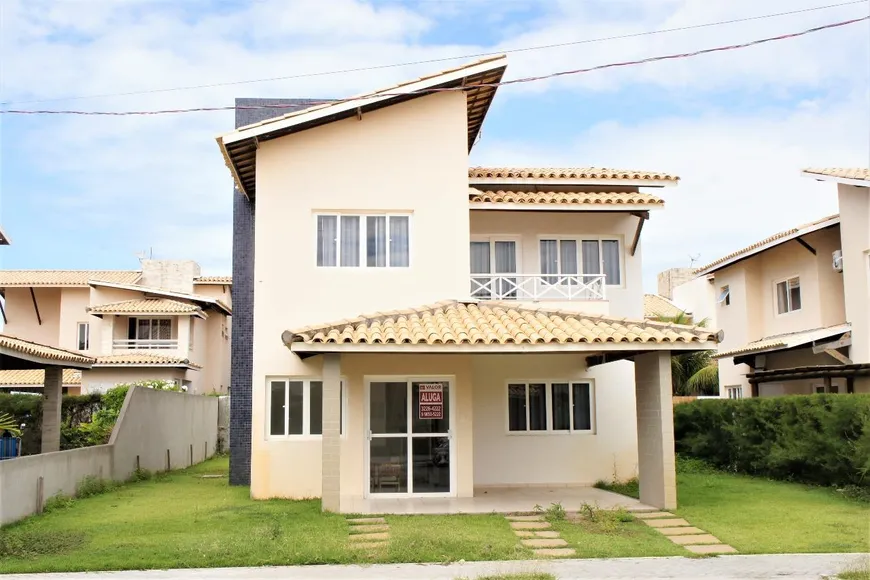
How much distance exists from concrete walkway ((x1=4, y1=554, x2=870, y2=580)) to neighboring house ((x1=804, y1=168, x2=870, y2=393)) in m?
11.3

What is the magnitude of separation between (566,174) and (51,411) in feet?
40.4

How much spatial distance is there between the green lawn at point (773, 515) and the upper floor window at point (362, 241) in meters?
6.44

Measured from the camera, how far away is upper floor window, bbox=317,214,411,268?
17.2 m

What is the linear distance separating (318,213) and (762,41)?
27.7 feet

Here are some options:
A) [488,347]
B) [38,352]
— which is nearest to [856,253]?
[488,347]

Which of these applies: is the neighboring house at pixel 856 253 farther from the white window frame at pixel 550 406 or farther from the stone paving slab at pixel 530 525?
the stone paving slab at pixel 530 525

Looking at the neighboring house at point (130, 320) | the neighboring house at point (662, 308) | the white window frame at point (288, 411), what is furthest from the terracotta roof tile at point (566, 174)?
the neighboring house at point (130, 320)

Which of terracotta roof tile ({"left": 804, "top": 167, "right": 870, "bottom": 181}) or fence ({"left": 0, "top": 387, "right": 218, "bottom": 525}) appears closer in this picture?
A: fence ({"left": 0, "top": 387, "right": 218, "bottom": 525})

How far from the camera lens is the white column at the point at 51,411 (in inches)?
747

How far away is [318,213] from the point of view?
56.7ft

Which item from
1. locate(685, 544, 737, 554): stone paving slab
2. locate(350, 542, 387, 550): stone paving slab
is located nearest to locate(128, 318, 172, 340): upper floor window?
locate(350, 542, 387, 550): stone paving slab

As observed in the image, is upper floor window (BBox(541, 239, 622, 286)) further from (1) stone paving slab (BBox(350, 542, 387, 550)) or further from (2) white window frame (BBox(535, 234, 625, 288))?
(1) stone paving slab (BBox(350, 542, 387, 550))

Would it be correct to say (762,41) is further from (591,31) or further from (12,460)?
(12,460)

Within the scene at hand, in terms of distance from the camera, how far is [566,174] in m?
19.6
